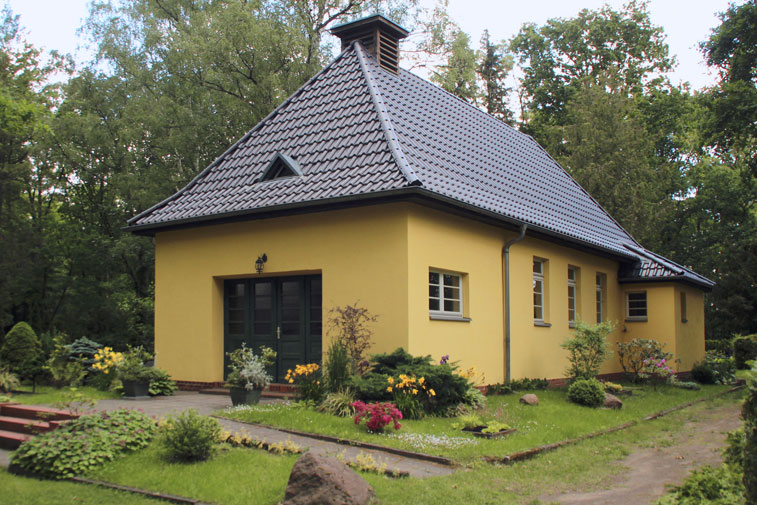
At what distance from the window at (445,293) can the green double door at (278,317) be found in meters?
2.17

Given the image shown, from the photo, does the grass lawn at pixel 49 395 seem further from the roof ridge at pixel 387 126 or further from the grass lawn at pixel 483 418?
the roof ridge at pixel 387 126

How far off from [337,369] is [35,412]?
15.1 ft

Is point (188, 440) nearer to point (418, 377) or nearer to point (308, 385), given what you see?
point (308, 385)

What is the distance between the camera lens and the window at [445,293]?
12.9 m

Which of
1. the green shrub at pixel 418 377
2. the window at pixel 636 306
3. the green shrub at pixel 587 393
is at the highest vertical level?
the window at pixel 636 306

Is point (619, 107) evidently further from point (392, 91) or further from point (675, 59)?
point (392, 91)

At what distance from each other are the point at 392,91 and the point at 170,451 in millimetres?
9965

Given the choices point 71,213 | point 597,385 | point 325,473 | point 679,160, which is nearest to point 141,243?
point 71,213

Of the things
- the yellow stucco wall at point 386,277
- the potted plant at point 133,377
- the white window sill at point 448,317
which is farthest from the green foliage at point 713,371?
the potted plant at point 133,377

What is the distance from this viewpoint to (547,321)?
16.6 m

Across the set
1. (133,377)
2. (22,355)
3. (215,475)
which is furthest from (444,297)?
(22,355)

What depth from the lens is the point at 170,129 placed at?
85.9 feet

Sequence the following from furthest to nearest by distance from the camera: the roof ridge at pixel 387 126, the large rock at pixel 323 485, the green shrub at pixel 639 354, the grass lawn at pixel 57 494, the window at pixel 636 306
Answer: the window at pixel 636 306 → the green shrub at pixel 639 354 → the roof ridge at pixel 387 126 → the grass lawn at pixel 57 494 → the large rock at pixel 323 485

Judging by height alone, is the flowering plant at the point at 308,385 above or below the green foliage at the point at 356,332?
below
